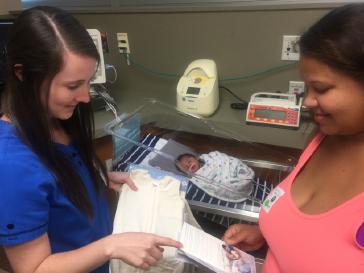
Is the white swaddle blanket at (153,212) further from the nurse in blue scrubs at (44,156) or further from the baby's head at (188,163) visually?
the baby's head at (188,163)

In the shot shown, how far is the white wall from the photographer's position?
8.16 feet

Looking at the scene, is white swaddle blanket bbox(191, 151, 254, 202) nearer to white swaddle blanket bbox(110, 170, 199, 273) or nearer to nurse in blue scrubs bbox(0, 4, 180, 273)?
white swaddle blanket bbox(110, 170, 199, 273)

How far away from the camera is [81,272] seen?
0.80 m

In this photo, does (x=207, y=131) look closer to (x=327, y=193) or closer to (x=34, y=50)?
(x=327, y=193)

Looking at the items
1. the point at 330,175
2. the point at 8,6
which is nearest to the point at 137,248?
the point at 330,175

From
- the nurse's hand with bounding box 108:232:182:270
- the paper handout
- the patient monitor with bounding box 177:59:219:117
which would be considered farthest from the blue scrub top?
the patient monitor with bounding box 177:59:219:117

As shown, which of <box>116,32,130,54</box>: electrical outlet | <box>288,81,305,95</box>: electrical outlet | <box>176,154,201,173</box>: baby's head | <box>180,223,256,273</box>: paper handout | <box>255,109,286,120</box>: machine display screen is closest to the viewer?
<box>180,223,256,273</box>: paper handout

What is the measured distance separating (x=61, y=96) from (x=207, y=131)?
39.9 inches

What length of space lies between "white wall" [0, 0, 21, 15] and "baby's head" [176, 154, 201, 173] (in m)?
1.92

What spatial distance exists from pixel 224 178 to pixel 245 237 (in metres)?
0.39

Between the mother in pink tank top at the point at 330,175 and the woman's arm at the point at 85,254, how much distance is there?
327 mm

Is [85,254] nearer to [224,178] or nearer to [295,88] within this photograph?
[224,178]

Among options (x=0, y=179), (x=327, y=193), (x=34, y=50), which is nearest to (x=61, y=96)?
(x=34, y=50)

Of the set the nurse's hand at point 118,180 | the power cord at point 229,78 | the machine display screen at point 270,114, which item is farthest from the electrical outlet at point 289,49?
the nurse's hand at point 118,180
